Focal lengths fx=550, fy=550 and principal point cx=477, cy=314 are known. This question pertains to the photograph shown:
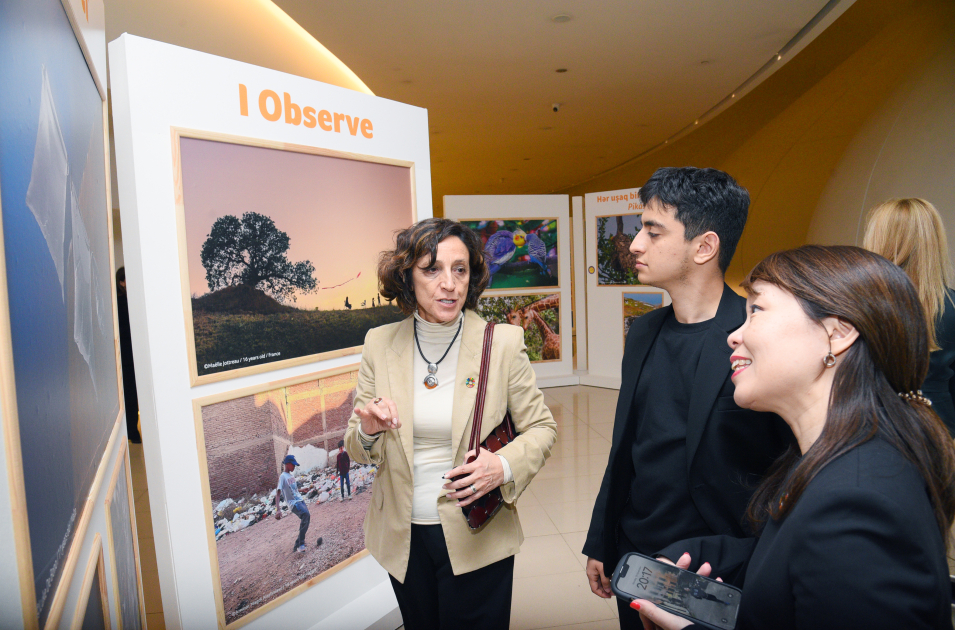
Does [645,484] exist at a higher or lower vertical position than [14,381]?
lower

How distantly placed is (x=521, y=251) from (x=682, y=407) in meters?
7.35

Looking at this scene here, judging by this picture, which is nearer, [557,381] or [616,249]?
[616,249]

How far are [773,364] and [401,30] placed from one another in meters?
6.63

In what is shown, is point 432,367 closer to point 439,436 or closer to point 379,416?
point 439,436

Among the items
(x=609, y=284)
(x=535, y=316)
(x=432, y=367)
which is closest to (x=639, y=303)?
(x=609, y=284)

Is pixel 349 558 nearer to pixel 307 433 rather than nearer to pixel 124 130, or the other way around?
pixel 307 433

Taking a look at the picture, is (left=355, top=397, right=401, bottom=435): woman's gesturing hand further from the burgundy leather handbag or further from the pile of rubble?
the pile of rubble

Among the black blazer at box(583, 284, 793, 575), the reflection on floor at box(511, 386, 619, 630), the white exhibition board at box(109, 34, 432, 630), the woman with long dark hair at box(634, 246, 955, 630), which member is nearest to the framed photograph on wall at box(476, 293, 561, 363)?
the reflection on floor at box(511, 386, 619, 630)

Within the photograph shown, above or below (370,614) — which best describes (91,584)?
above

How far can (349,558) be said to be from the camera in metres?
2.92

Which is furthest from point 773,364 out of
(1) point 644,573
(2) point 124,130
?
(2) point 124,130

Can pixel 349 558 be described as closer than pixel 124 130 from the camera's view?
No

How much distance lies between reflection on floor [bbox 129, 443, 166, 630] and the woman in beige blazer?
1.15m

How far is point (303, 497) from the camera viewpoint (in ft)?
8.77
